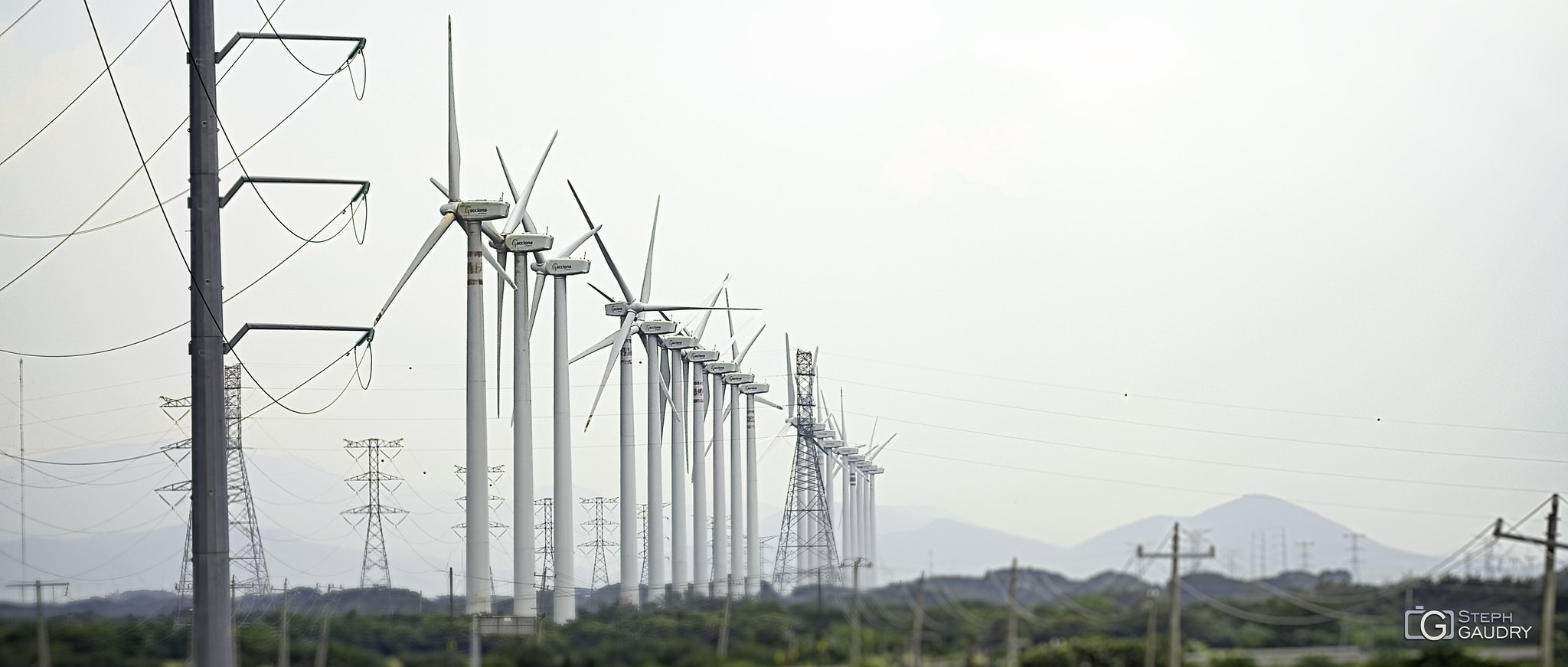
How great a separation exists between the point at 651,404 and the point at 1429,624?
44931 millimetres

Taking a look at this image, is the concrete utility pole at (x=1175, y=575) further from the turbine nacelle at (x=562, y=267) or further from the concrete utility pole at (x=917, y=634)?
the turbine nacelle at (x=562, y=267)

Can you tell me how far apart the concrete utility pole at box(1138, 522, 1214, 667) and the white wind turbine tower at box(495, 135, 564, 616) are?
Result: 29679 mm

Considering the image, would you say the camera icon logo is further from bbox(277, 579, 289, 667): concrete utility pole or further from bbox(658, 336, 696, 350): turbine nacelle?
bbox(658, 336, 696, 350): turbine nacelle

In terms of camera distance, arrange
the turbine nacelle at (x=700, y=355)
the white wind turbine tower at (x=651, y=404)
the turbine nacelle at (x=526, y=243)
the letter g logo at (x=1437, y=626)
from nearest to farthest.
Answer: the letter g logo at (x=1437, y=626)
the turbine nacelle at (x=526, y=243)
the white wind turbine tower at (x=651, y=404)
the turbine nacelle at (x=700, y=355)

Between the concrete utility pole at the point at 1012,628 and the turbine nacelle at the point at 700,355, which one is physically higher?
the turbine nacelle at the point at 700,355

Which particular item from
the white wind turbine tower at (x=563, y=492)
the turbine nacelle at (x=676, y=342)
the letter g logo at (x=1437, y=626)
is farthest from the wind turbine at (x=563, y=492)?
the letter g logo at (x=1437, y=626)

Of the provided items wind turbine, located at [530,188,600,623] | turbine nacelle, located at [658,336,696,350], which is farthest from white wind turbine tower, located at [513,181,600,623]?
turbine nacelle, located at [658,336,696,350]

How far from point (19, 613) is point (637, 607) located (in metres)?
48.4

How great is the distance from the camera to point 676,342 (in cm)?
10481

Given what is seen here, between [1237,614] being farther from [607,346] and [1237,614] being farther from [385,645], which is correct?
[607,346]

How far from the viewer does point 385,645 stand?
206 feet

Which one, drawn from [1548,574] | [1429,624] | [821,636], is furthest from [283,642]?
[1429,624]

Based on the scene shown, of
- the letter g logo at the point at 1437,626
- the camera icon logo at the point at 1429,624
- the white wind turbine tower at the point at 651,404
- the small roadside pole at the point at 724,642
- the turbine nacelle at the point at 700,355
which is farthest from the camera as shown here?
the turbine nacelle at the point at 700,355

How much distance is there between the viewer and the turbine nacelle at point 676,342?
104 meters
